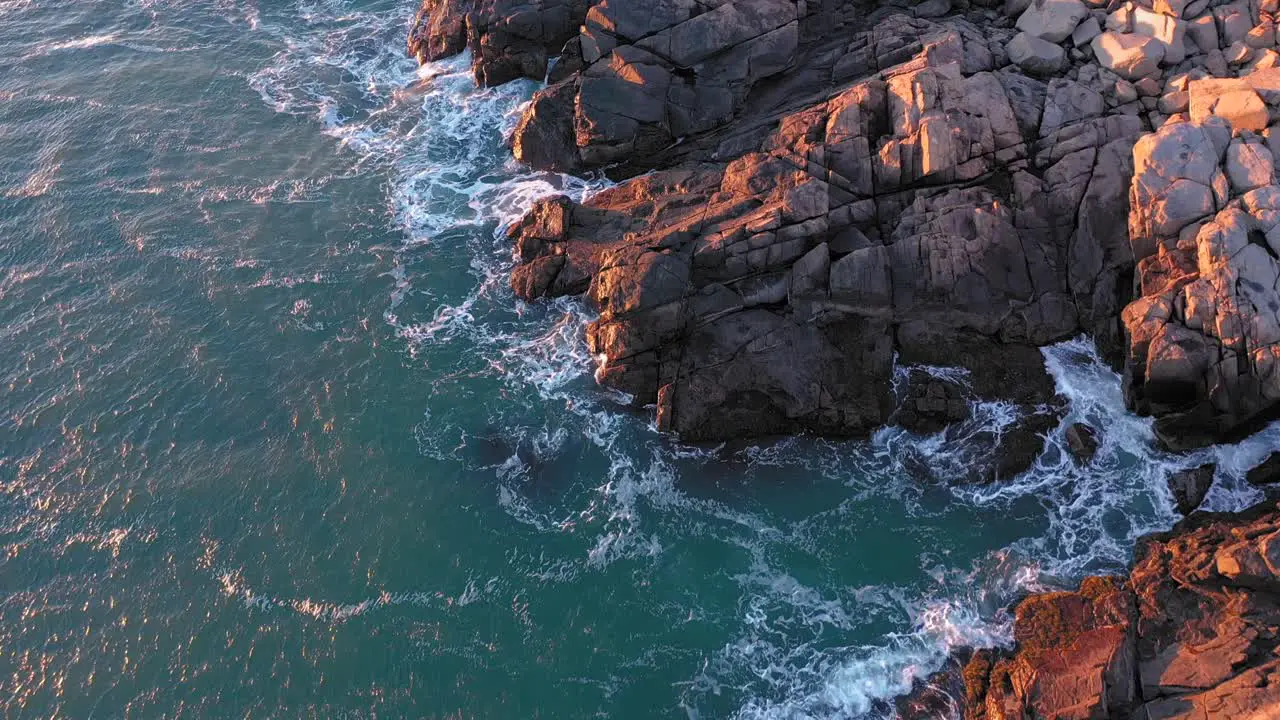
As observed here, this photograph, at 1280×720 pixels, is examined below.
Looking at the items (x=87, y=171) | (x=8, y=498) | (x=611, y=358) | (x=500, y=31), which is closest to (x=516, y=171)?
(x=500, y=31)

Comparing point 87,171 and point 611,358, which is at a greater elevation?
point 87,171

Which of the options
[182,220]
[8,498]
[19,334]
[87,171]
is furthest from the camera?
[87,171]

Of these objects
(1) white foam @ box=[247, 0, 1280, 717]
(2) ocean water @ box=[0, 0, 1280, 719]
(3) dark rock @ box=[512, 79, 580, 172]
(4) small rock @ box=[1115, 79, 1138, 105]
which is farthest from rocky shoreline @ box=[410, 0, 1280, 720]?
(3) dark rock @ box=[512, 79, 580, 172]

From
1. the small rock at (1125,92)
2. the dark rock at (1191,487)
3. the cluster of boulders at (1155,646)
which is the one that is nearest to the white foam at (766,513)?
the dark rock at (1191,487)

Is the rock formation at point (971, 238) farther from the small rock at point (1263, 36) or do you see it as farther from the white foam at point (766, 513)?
the white foam at point (766, 513)

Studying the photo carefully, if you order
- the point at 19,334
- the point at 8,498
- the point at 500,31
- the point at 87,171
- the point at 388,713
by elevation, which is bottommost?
the point at 388,713

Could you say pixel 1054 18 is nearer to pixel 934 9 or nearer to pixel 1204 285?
pixel 934 9

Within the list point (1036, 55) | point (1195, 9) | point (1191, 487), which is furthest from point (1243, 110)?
point (1191, 487)

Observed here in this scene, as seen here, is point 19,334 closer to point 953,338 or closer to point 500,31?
point 500,31
